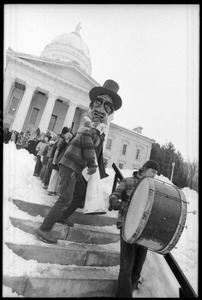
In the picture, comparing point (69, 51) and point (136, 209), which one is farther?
point (69, 51)

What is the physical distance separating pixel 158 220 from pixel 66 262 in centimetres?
153

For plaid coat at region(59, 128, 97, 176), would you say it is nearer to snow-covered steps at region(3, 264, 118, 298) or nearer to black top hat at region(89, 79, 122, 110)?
black top hat at region(89, 79, 122, 110)

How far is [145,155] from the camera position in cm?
4012

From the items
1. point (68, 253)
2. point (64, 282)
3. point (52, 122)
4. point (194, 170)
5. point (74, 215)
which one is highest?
point (52, 122)

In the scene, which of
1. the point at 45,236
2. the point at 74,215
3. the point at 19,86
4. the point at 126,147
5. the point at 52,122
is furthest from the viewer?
the point at 126,147

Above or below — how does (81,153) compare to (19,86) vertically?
below

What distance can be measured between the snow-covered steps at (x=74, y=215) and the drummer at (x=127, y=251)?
1.36 meters

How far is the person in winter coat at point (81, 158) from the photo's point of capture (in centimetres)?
297

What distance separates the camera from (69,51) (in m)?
43.2

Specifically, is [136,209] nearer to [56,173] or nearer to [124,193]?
[124,193]

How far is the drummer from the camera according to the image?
2.46 m

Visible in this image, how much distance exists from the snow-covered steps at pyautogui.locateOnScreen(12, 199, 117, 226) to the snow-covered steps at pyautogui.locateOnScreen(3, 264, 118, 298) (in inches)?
42.1

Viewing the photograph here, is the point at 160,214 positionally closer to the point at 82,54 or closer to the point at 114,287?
the point at 114,287

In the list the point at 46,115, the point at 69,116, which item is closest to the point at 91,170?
the point at 46,115
